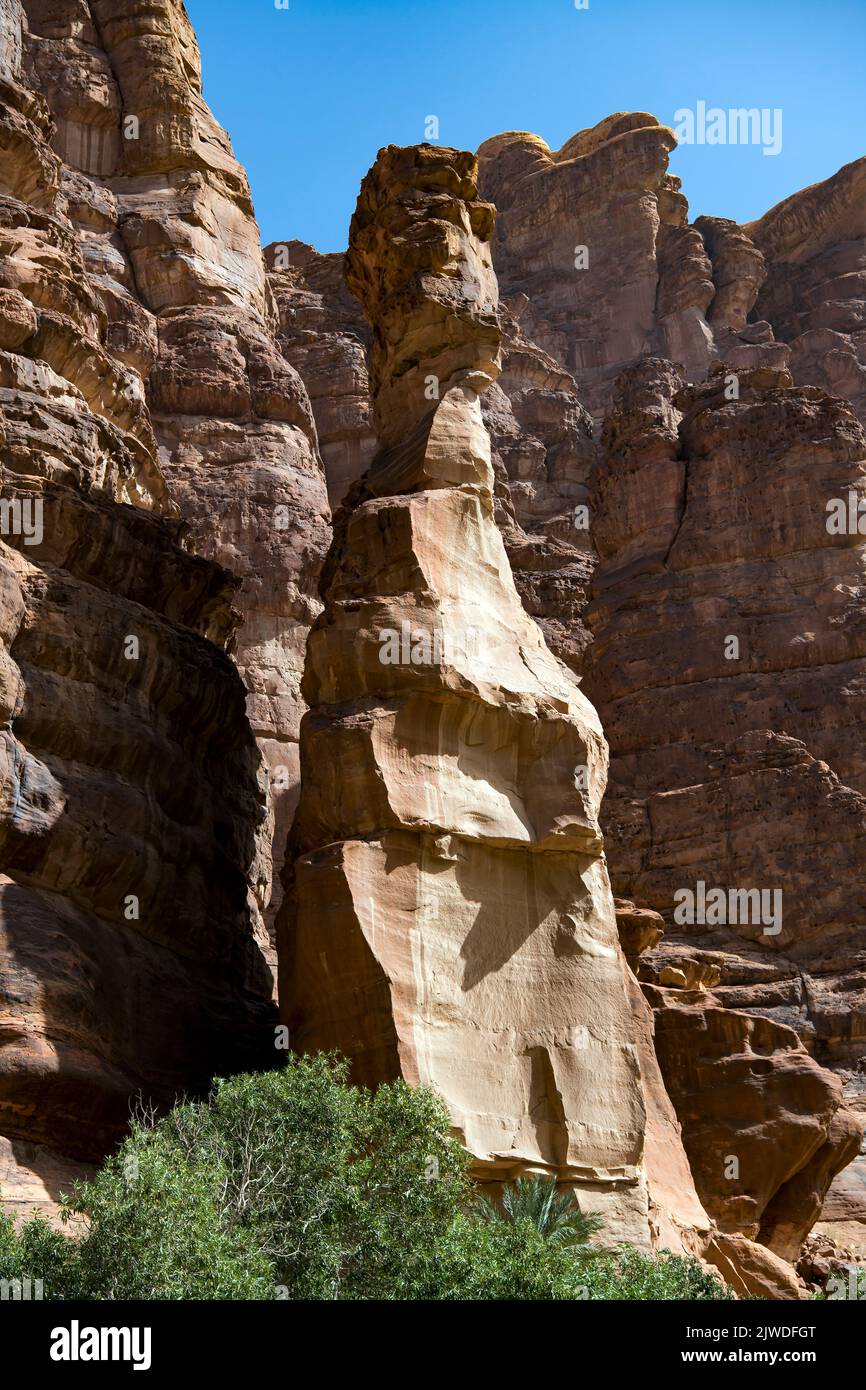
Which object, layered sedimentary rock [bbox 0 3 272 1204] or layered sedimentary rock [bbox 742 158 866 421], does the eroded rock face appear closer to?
layered sedimentary rock [bbox 0 3 272 1204]

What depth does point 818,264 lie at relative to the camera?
11700 cm

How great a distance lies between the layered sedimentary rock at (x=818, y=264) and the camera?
11081cm

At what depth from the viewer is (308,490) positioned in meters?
64.2

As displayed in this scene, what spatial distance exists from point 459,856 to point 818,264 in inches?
3687

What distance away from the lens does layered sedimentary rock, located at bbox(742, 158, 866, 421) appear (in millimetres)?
110812

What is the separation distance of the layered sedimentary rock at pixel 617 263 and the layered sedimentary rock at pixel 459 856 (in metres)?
77.1

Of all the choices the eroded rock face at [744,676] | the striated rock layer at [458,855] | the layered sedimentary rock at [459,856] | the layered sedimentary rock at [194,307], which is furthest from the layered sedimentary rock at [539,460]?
the layered sedimentary rock at [459,856]

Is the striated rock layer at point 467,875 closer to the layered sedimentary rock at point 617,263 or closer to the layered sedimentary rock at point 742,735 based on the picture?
the layered sedimentary rock at point 742,735

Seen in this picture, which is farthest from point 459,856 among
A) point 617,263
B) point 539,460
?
point 617,263

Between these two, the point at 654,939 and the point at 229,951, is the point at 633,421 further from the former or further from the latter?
the point at 229,951

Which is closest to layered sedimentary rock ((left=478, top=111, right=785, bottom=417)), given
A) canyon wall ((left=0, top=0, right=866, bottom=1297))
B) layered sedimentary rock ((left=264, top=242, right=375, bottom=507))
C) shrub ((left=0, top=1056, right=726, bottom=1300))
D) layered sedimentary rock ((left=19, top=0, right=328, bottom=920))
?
layered sedimentary rock ((left=264, top=242, right=375, bottom=507))

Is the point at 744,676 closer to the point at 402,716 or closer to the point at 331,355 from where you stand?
the point at 331,355

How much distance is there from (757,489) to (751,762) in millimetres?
12793

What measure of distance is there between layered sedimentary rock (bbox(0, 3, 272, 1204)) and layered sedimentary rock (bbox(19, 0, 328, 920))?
1302cm
